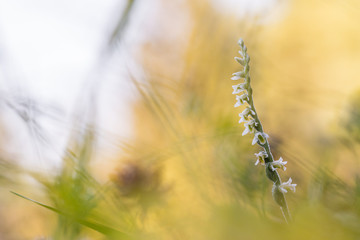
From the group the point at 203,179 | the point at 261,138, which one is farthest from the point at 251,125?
the point at 203,179

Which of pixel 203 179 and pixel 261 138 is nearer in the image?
pixel 261 138

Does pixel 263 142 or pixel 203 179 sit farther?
pixel 203 179

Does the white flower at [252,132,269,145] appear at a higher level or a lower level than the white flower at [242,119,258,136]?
lower

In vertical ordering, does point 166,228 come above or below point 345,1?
below

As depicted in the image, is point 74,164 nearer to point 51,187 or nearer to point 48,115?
point 51,187

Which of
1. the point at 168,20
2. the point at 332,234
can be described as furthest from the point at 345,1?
the point at 168,20

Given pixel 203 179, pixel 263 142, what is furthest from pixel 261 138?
pixel 203 179

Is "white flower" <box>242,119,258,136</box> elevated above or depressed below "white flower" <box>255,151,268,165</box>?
above

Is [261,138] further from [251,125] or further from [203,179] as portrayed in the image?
[203,179]

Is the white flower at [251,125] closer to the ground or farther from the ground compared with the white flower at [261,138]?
farther from the ground

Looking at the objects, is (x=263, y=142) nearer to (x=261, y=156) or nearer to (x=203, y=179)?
(x=261, y=156)

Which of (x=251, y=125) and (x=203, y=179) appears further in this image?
(x=203, y=179)
